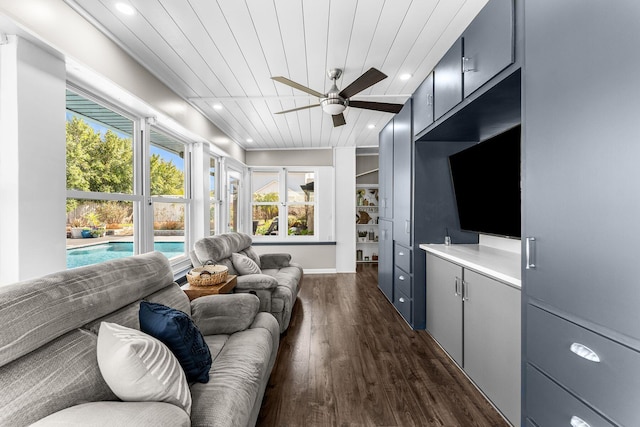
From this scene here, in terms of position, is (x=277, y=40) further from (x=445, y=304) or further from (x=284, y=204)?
(x=284, y=204)

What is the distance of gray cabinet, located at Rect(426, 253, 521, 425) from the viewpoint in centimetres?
170

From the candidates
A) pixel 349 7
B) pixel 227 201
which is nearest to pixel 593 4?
pixel 349 7

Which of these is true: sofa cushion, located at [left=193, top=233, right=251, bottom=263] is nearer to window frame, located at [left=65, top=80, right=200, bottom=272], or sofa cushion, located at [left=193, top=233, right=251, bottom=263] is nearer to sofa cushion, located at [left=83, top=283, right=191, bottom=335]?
window frame, located at [left=65, top=80, right=200, bottom=272]

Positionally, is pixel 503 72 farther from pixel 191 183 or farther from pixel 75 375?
pixel 191 183

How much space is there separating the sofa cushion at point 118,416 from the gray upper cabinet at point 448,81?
7.44ft

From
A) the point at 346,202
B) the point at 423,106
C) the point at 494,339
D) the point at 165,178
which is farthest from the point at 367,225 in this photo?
the point at 494,339

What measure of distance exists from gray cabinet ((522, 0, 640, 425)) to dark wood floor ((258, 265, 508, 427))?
65 centimetres

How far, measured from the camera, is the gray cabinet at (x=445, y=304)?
7.74 ft

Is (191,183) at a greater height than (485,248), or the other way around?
(191,183)

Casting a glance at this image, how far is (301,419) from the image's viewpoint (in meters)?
1.83

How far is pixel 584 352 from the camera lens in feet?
3.60

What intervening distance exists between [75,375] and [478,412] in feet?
6.91

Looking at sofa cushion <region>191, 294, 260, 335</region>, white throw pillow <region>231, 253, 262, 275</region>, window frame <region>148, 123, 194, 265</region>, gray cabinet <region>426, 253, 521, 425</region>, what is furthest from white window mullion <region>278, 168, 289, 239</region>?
sofa cushion <region>191, 294, 260, 335</region>

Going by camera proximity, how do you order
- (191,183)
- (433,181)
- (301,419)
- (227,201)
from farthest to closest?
(227,201) → (191,183) → (433,181) → (301,419)
